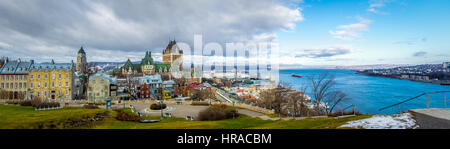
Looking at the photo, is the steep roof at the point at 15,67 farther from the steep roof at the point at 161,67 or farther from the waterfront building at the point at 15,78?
the steep roof at the point at 161,67

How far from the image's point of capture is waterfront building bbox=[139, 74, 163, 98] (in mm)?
43438

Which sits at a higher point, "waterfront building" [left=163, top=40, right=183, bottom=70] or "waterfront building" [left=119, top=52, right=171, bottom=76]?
"waterfront building" [left=163, top=40, right=183, bottom=70]

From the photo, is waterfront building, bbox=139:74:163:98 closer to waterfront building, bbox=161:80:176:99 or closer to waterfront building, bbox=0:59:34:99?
waterfront building, bbox=161:80:176:99

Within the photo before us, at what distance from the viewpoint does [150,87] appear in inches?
1763

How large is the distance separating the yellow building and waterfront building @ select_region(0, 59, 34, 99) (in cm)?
81

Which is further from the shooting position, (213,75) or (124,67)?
(213,75)

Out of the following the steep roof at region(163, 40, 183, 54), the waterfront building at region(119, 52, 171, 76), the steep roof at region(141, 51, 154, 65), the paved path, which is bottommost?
the paved path

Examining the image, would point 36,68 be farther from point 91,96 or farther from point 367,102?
point 367,102

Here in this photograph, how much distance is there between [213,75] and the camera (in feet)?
397

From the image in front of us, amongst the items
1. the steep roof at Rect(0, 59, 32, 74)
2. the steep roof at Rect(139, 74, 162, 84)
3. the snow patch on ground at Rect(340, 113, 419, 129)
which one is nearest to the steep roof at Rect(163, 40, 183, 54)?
the steep roof at Rect(139, 74, 162, 84)

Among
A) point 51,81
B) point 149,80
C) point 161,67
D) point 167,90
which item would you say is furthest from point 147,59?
point 51,81

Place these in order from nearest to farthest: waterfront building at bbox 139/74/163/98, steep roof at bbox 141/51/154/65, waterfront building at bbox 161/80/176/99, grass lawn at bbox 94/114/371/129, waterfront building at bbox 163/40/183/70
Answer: grass lawn at bbox 94/114/371/129 < waterfront building at bbox 139/74/163/98 < waterfront building at bbox 161/80/176/99 < steep roof at bbox 141/51/154/65 < waterfront building at bbox 163/40/183/70
